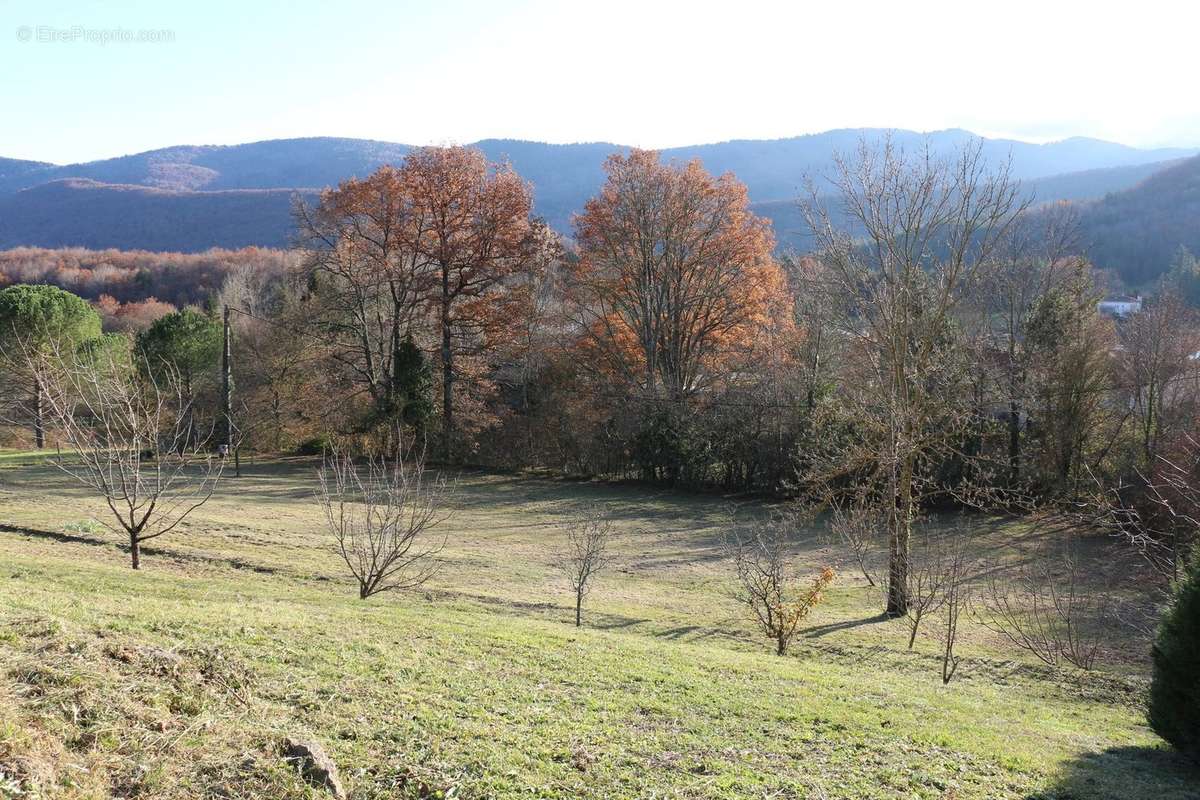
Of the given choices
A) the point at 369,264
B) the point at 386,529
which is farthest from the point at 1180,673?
the point at 369,264

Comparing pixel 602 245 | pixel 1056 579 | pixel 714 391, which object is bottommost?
pixel 1056 579

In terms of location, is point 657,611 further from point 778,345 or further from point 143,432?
point 778,345

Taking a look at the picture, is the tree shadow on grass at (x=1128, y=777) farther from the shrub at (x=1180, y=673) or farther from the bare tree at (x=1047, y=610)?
the bare tree at (x=1047, y=610)

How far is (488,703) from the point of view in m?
5.66

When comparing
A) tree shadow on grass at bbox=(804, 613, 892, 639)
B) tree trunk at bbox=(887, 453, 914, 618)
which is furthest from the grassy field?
tree trunk at bbox=(887, 453, 914, 618)

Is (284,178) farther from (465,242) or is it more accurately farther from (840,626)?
(840,626)

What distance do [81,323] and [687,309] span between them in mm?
28684

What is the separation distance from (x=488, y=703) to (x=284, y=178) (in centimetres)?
17191

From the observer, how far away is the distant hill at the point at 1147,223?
6919 cm

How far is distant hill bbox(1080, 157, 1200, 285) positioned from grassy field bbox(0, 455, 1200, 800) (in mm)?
68246

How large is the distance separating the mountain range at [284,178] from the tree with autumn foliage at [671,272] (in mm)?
46958

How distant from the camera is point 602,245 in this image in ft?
111

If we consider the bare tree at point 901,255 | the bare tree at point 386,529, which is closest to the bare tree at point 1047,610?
the bare tree at point 901,255

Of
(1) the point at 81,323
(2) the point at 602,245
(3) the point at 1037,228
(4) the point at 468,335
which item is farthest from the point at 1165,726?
(1) the point at 81,323
